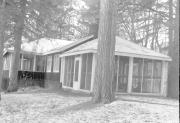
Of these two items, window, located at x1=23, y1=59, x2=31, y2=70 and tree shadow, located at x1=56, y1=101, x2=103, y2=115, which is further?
window, located at x1=23, y1=59, x2=31, y2=70

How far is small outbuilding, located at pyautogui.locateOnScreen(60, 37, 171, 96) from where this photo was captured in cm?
1709

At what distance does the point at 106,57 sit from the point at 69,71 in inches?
388

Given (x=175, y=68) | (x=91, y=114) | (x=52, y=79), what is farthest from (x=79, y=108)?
(x=52, y=79)

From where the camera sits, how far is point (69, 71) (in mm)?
20391

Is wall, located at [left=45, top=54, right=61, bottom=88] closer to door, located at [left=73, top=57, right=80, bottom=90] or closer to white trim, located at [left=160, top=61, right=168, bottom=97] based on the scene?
door, located at [left=73, top=57, right=80, bottom=90]

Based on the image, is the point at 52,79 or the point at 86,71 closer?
the point at 86,71

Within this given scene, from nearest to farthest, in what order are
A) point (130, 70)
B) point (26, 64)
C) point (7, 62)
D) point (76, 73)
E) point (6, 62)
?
point (130, 70)
point (76, 73)
point (26, 64)
point (7, 62)
point (6, 62)

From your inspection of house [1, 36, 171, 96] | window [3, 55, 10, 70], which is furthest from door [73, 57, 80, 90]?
window [3, 55, 10, 70]

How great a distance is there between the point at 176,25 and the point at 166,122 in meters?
11.5

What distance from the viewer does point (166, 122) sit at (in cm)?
777

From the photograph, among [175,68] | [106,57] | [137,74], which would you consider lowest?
[137,74]

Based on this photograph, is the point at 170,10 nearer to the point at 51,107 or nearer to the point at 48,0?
the point at 48,0

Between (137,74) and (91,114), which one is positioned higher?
(137,74)

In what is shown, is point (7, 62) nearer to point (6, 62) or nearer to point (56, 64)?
point (6, 62)
